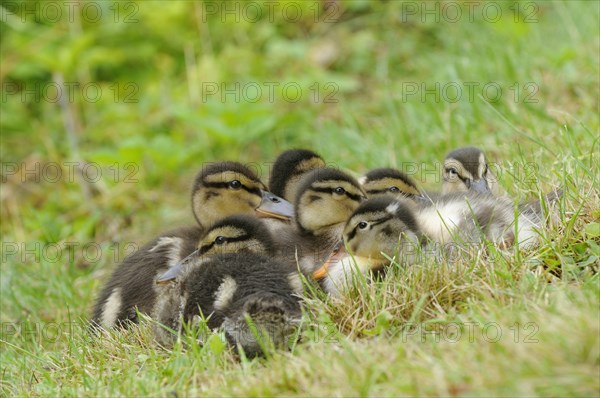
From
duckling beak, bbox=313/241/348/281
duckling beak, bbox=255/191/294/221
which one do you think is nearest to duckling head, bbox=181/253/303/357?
duckling beak, bbox=313/241/348/281

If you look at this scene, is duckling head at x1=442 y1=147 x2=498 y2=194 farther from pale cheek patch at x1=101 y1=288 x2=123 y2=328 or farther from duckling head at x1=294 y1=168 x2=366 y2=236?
pale cheek patch at x1=101 y1=288 x2=123 y2=328

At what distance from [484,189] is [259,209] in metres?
1.18

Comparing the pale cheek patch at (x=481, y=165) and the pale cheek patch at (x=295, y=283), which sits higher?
the pale cheek patch at (x=481, y=165)

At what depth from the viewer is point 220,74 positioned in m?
8.42

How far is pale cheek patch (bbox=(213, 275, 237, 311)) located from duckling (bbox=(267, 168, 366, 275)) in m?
0.56

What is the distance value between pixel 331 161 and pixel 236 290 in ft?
10.5

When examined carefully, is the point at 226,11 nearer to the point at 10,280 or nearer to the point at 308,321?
the point at 10,280

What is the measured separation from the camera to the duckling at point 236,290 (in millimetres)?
3117

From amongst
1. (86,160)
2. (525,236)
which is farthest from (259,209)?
(86,160)

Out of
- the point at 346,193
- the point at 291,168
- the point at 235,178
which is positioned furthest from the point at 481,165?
the point at 235,178

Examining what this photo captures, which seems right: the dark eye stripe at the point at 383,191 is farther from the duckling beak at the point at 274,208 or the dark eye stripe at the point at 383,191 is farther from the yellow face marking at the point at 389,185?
the duckling beak at the point at 274,208

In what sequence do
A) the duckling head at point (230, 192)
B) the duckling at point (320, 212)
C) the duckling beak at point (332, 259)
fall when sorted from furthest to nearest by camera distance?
the duckling head at point (230, 192) → the duckling at point (320, 212) → the duckling beak at point (332, 259)

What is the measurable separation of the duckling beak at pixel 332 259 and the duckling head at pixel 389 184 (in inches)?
23.8

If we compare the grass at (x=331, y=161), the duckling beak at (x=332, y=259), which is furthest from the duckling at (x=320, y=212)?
the grass at (x=331, y=161)
